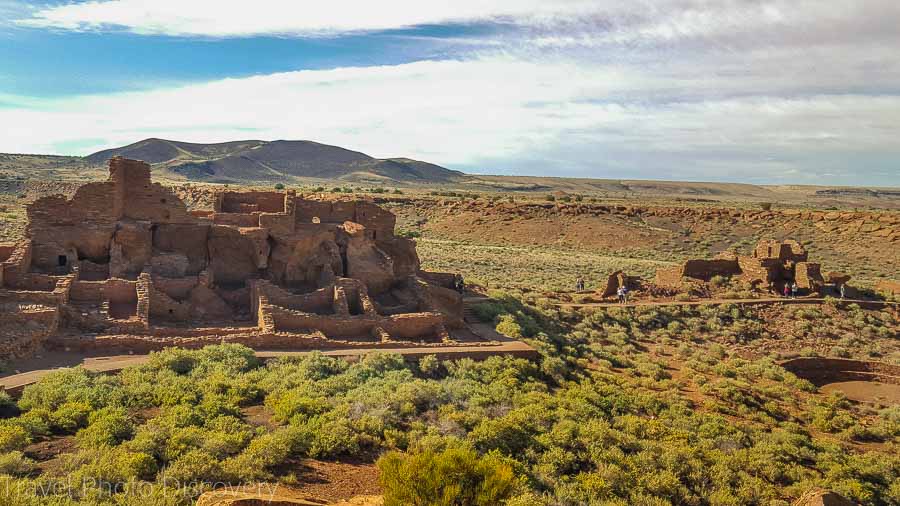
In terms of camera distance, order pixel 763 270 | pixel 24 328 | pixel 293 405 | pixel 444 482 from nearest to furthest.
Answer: pixel 444 482
pixel 293 405
pixel 24 328
pixel 763 270

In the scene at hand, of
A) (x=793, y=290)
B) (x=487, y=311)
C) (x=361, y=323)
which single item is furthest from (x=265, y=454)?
(x=793, y=290)

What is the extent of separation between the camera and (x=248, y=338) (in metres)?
13.0

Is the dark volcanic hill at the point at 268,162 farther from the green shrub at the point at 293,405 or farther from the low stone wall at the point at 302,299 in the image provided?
the green shrub at the point at 293,405

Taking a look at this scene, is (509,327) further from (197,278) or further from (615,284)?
(615,284)

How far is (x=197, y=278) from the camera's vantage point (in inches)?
596

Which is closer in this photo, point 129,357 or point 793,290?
point 129,357

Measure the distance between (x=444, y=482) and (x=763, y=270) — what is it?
23553 mm

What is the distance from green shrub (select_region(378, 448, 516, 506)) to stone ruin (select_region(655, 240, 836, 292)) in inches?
844

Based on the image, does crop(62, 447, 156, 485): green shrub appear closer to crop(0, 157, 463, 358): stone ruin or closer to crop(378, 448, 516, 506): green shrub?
crop(378, 448, 516, 506): green shrub

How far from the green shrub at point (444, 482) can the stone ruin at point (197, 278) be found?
7.29m

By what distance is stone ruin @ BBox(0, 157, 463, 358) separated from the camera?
41.6ft

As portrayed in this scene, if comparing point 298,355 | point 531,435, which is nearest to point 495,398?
point 531,435

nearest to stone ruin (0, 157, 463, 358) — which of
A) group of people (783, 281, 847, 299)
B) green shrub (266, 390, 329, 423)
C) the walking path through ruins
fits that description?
green shrub (266, 390, 329, 423)

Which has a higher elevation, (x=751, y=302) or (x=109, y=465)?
(x=109, y=465)
